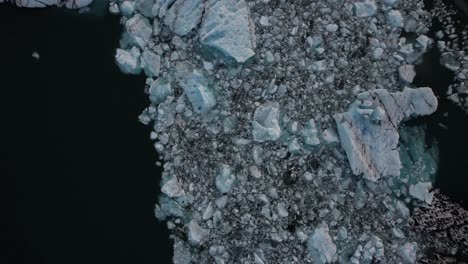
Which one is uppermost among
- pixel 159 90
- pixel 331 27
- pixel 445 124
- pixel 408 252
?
pixel 331 27

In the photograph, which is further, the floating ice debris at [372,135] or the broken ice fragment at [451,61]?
the broken ice fragment at [451,61]

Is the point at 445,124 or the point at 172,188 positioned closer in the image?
the point at 172,188

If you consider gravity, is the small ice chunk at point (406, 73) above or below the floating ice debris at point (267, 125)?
above

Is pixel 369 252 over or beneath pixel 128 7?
beneath

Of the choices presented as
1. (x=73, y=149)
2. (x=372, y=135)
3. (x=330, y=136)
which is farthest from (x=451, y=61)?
(x=73, y=149)

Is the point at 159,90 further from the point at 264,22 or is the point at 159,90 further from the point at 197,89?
the point at 264,22

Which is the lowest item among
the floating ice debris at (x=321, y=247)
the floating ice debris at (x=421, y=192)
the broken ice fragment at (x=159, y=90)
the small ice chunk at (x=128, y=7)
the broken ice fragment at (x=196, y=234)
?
the floating ice debris at (x=321, y=247)

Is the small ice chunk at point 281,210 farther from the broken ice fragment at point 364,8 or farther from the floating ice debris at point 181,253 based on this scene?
the broken ice fragment at point 364,8

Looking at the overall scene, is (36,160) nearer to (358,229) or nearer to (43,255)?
(43,255)

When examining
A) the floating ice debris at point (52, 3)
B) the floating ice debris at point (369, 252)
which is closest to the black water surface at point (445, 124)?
the floating ice debris at point (369, 252)
